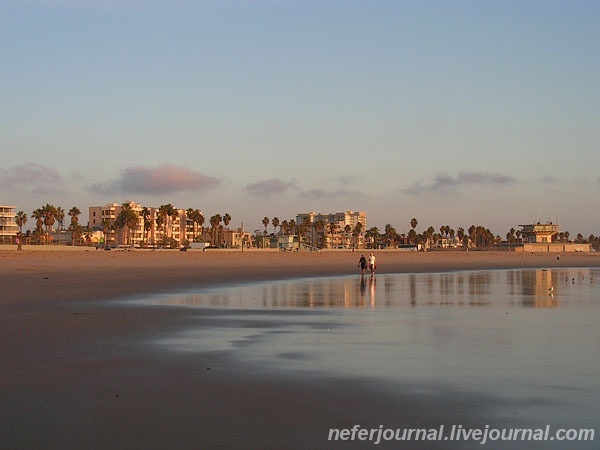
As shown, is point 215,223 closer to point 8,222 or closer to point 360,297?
point 8,222

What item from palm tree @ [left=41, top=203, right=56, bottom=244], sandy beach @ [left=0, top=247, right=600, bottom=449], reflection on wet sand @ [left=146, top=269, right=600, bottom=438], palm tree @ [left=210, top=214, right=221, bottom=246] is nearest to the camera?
sandy beach @ [left=0, top=247, right=600, bottom=449]

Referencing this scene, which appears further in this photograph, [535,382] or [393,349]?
[393,349]

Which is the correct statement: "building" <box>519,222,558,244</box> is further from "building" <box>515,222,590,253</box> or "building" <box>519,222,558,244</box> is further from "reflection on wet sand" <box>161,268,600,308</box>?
"reflection on wet sand" <box>161,268,600,308</box>

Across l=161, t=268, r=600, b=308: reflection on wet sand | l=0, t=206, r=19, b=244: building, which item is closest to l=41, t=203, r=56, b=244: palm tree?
l=0, t=206, r=19, b=244: building

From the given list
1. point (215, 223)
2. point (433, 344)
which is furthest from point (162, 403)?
point (215, 223)

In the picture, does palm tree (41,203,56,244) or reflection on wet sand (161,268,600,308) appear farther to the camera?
palm tree (41,203,56,244)

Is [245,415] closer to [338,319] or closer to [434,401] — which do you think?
[434,401]

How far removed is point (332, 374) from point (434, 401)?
2308 mm

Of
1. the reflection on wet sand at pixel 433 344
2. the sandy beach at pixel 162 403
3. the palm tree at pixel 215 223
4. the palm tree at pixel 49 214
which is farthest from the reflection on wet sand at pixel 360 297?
the palm tree at pixel 215 223

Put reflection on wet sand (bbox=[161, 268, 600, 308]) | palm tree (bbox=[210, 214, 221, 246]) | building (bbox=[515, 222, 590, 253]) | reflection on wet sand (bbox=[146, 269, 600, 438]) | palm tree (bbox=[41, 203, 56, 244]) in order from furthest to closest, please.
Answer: palm tree (bbox=[210, 214, 221, 246]), building (bbox=[515, 222, 590, 253]), palm tree (bbox=[41, 203, 56, 244]), reflection on wet sand (bbox=[161, 268, 600, 308]), reflection on wet sand (bbox=[146, 269, 600, 438])

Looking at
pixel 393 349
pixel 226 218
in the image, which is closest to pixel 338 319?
pixel 393 349

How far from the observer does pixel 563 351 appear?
1380 cm

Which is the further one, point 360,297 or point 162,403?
point 360,297

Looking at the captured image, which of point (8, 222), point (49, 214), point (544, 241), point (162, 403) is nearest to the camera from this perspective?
point (162, 403)
